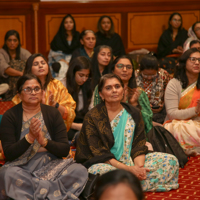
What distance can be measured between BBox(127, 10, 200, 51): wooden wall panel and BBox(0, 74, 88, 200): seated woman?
18.0 feet

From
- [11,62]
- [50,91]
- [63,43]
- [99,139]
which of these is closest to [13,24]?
[63,43]

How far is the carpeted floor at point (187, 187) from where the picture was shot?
10.1ft

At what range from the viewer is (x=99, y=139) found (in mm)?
3355

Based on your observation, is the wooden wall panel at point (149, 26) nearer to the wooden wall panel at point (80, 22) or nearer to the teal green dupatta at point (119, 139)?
the wooden wall panel at point (80, 22)

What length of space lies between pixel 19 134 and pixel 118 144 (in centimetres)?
83

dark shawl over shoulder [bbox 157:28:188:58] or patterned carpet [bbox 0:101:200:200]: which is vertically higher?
dark shawl over shoulder [bbox 157:28:188:58]

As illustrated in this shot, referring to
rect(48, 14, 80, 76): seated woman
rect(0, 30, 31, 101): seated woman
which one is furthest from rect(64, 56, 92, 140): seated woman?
rect(48, 14, 80, 76): seated woman

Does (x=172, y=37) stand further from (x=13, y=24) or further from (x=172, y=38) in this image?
(x=13, y=24)

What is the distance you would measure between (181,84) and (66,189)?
7.25ft

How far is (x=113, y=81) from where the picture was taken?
340cm

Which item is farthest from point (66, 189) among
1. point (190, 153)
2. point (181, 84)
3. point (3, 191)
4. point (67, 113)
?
point (181, 84)

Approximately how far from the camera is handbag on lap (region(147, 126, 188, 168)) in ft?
12.7

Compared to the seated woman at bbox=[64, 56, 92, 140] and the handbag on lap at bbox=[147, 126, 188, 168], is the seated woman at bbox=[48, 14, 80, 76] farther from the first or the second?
the handbag on lap at bbox=[147, 126, 188, 168]

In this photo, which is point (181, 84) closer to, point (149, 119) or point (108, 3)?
point (149, 119)
